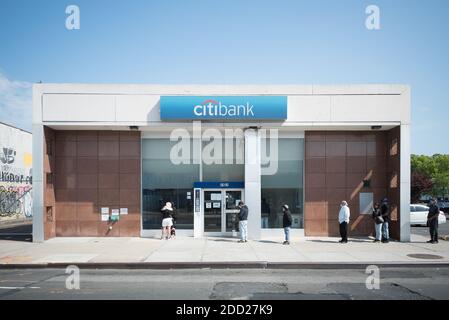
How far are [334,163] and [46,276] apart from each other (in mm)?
12218

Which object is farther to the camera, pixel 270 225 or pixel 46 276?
pixel 270 225

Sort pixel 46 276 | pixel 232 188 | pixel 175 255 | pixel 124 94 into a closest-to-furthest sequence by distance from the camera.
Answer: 1. pixel 46 276
2. pixel 175 255
3. pixel 124 94
4. pixel 232 188

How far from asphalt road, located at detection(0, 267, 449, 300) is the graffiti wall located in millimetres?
20526

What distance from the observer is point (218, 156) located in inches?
673

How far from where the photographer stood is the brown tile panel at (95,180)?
16.7m

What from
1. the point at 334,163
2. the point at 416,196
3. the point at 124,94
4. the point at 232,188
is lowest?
the point at 416,196

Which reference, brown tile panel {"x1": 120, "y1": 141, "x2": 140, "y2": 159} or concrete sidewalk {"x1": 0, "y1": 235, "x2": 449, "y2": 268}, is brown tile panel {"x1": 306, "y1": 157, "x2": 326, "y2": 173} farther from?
brown tile panel {"x1": 120, "y1": 141, "x2": 140, "y2": 159}

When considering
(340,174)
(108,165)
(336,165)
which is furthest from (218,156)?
(340,174)

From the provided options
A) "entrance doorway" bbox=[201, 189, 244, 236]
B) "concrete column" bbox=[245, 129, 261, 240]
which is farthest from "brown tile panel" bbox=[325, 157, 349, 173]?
"entrance doorway" bbox=[201, 189, 244, 236]

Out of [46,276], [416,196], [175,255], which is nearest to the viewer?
[46,276]

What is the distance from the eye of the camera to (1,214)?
27844 mm

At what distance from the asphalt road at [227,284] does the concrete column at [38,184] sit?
5.08 m
